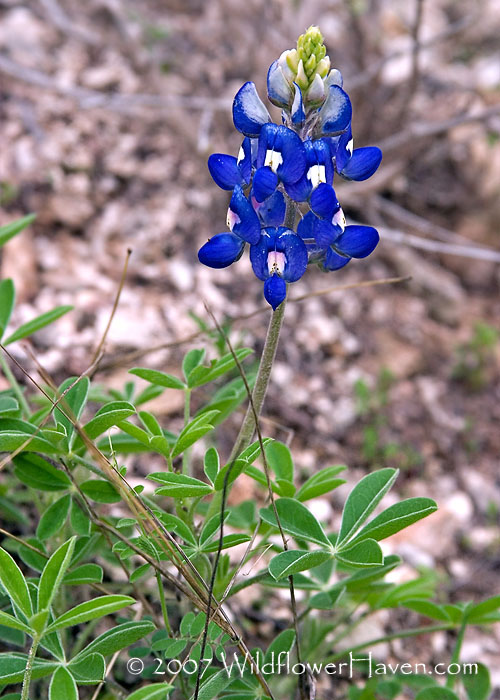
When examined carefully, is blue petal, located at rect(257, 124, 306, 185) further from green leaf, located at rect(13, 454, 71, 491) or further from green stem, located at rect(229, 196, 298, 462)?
green leaf, located at rect(13, 454, 71, 491)

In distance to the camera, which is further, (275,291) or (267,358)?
(267,358)

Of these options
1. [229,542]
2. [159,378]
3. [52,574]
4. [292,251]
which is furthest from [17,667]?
[292,251]

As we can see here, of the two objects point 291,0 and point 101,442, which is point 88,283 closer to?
point 101,442

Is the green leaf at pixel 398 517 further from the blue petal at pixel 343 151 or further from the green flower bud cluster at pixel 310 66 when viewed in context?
the green flower bud cluster at pixel 310 66

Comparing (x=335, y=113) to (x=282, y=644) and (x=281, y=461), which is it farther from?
(x=282, y=644)

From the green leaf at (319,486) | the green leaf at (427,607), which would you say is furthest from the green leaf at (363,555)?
the green leaf at (427,607)

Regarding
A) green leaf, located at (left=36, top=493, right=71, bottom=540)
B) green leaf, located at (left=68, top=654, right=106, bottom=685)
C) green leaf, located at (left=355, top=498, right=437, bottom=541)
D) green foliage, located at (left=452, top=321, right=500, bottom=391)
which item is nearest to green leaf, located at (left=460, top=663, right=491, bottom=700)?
green leaf, located at (left=355, top=498, right=437, bottom=541)
